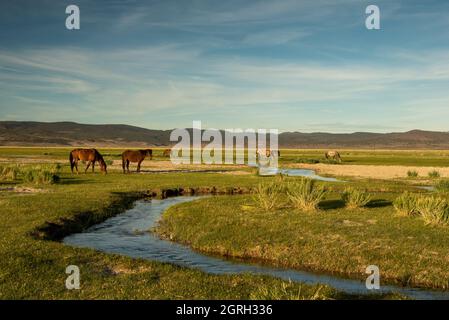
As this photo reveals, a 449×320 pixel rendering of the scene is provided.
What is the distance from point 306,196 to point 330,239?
5.59 meters

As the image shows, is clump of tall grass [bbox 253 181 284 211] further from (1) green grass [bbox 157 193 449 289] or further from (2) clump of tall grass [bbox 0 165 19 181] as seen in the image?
(2) clump of tall grass [bbox 0 165 19 181]

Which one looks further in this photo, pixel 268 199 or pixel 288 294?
pixel 268 199

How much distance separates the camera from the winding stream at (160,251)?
12.4 meters

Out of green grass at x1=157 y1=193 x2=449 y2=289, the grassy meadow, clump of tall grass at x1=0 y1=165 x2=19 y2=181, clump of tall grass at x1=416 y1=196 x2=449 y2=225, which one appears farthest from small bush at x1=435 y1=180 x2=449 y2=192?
clump of tall grass at x1=0 y1=165 x2=19 y2=181

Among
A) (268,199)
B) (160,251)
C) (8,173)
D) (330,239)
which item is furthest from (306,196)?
(8,173)

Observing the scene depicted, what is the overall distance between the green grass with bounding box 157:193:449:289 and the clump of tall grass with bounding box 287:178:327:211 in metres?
0.74

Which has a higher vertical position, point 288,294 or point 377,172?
point 377,172

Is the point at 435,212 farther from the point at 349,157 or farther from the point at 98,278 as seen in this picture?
the point at 349,157

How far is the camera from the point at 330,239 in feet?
51.9

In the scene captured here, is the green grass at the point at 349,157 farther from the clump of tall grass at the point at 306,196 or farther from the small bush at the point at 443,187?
the clump of tall grass at the point at 306,196
